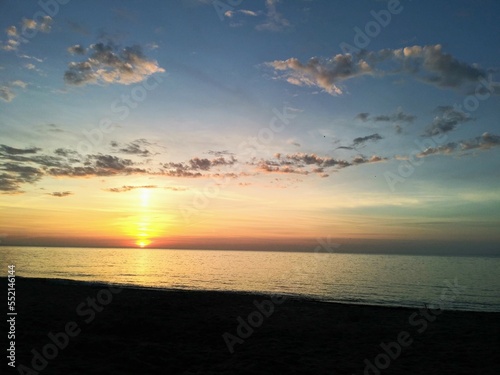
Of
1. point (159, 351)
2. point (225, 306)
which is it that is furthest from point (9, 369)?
point (225, 306)

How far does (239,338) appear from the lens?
640 inches

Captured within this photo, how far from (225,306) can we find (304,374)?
13986mm

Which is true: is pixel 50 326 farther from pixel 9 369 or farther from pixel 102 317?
pixel 9 369

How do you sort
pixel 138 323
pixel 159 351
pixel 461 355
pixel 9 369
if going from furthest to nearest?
pixel 138 323 → pixel 461 355 → pixel 159 351 → pixel 9 369

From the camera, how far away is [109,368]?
36.2ft

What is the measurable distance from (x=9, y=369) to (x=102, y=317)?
29.5 feet

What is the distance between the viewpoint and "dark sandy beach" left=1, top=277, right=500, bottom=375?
12.0 metres

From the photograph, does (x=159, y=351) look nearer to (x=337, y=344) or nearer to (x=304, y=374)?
(x=304, y=374)

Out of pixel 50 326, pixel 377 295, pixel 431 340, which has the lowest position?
pixel 377 295

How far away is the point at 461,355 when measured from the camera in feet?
46.5

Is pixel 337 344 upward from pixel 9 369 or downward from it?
downward

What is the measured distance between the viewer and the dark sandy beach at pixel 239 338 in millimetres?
12016

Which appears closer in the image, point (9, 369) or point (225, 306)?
point (9, 369)

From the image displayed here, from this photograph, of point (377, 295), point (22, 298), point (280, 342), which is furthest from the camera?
point (377, 295)
